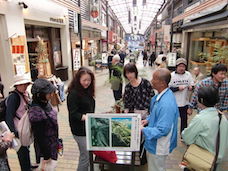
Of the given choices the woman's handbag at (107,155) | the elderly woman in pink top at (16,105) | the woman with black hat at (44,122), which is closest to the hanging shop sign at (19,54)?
the elderly woman in pink top at (16,105)

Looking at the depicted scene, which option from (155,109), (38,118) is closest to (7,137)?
(38,118)

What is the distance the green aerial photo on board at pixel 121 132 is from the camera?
71.3 inches

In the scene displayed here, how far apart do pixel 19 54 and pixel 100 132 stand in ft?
16.2

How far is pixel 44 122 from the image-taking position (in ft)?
6.99

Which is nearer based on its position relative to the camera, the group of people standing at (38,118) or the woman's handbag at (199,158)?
the woman's handbag at (199,158)

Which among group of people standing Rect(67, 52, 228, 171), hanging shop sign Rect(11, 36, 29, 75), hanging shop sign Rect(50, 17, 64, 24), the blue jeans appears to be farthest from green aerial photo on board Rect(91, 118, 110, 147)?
hanging shop sign Rect(50, 17, 64, 24)

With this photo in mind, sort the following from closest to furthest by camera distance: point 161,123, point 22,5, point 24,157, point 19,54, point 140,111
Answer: point 161,123, point 24,157, point 140,111, point 19,54, point 22,5

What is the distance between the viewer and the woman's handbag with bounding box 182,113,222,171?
6.17 ft

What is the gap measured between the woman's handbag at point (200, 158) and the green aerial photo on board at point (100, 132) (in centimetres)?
89

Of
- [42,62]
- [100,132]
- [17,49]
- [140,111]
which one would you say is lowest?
[140,111]

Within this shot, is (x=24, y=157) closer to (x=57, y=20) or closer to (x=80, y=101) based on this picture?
(x=80, y=101)

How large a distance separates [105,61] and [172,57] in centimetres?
582

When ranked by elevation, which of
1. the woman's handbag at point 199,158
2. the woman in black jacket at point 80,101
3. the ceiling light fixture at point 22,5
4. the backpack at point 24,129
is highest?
the ceiling light fixture at point 22,5

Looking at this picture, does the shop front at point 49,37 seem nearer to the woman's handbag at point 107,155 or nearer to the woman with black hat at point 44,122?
the woman with black hat at point 44,122
